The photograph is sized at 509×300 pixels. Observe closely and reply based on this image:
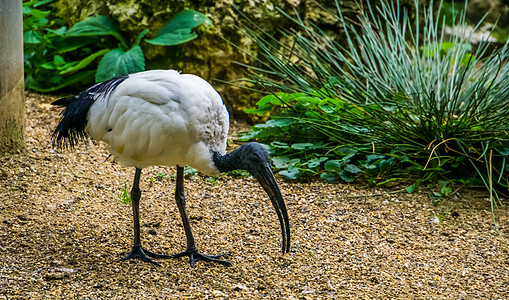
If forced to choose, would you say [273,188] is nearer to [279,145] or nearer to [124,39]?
[279,145]

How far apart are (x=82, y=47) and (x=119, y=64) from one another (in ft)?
2.76

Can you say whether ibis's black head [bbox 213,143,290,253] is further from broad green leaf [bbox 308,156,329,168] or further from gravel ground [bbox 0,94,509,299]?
broad green leaf [bbox 308,156,329,168]

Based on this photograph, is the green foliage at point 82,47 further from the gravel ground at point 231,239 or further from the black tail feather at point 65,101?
the black tail feather at point 65,101

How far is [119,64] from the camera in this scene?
547 cm

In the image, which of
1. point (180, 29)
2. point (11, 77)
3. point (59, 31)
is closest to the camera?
point (11, 77)

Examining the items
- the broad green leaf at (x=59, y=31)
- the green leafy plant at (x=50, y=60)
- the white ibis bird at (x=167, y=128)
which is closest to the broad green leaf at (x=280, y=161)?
the white ibis bird at (x=167, y=128)

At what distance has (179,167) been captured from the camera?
12.0 feet

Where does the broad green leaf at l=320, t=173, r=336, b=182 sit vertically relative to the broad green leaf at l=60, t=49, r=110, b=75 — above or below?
below

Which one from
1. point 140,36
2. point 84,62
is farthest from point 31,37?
point 140,36

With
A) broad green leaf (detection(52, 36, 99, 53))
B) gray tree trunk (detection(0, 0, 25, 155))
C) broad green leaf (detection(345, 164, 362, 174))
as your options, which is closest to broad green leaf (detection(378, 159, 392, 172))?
broad green leaf (detection(345, 164, 362, 174))

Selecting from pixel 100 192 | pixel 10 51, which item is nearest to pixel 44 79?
pixel 10 51

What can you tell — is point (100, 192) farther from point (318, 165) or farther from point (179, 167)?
point (318, 165)

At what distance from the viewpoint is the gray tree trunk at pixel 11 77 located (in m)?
4.31

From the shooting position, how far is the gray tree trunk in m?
4.31
